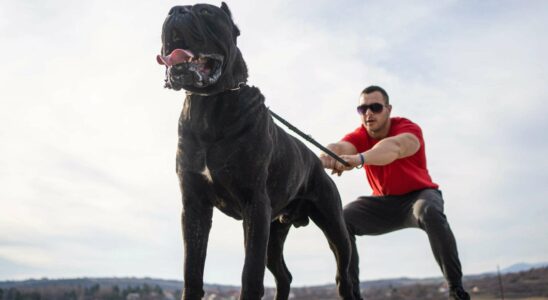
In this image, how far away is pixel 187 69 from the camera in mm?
4352

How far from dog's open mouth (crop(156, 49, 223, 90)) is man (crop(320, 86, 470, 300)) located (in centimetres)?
304

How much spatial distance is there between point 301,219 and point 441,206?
97.3 inches

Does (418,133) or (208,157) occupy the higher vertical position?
(418,133)

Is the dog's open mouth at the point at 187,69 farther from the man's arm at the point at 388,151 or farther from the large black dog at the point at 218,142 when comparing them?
the man's arm at the point at 388,151

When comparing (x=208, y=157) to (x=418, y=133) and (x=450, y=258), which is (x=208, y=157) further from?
(x=418, y=133)

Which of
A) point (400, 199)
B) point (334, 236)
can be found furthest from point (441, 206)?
point (334, 236)

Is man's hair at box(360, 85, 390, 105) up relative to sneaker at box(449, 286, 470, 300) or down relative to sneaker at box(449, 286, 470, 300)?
up

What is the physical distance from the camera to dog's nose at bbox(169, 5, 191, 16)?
451cm

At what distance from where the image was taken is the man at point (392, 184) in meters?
7.33

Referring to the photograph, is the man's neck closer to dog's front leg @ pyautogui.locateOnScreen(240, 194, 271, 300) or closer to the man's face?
the man's face

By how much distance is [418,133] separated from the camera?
8531mm

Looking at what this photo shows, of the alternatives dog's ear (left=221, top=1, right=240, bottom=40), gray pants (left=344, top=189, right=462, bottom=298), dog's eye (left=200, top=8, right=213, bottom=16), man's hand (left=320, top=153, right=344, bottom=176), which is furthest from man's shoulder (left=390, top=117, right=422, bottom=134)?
dog's eye (left=200, top=8, right=213, bottom=16)

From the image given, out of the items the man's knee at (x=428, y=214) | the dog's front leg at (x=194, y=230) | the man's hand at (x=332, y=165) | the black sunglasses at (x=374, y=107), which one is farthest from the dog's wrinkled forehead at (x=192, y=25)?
the black sunglasses at (x=374, y=107)

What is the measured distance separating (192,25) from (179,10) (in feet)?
0.71
